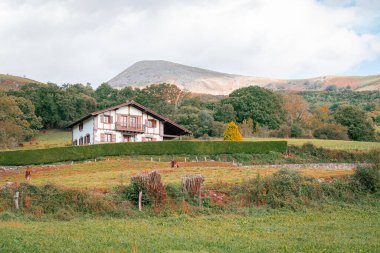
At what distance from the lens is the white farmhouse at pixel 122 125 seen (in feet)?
236

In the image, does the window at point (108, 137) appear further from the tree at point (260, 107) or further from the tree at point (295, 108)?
the tree at point (295, 108)

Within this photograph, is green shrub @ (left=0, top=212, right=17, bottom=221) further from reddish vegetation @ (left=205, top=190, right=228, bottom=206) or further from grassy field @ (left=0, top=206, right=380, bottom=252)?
reddish vegetation @ (left=205, top=190, right=228, bottom=206)

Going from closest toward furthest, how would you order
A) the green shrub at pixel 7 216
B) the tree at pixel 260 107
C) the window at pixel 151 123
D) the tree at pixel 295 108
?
the green shrub at pixel 7 216 → the window at pixel 151 123 → the tree at pixel 260 107 → the tree at pixel 295 108

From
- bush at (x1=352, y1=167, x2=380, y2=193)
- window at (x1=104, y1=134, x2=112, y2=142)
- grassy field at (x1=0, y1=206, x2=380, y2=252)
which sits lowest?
grassy field at (x1=0, y1=206, x2=380, y2=252)

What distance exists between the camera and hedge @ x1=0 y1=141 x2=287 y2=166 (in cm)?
5997

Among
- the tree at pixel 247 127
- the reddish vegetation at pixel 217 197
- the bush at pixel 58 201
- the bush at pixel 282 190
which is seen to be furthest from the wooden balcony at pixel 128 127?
the bush at pixel 58 201

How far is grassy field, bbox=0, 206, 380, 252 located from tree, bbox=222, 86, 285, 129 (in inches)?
3151

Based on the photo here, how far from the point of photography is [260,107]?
357 ft

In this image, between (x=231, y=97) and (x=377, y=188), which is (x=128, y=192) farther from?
(x=231, y=97)

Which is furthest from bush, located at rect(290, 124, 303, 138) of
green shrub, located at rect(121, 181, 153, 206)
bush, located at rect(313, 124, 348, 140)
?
green shrub, located at rect(121, 181, 153, 206)

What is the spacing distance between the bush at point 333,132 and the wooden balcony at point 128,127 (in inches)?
1530

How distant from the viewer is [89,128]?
72.8 meters

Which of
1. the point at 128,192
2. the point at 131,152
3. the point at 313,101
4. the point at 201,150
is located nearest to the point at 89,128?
the point at 131,152

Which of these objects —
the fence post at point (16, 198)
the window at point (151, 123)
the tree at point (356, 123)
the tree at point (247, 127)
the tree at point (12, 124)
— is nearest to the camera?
the fence post at point (16, 198)
